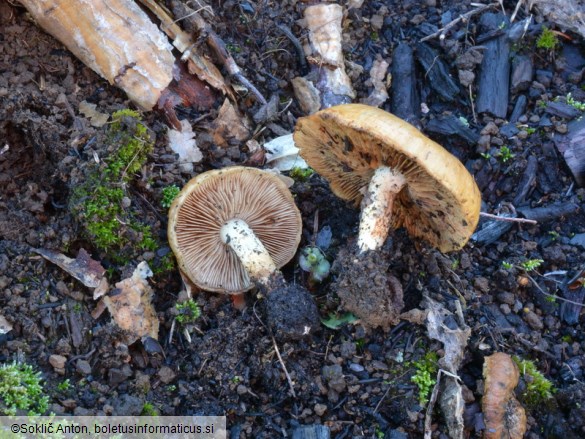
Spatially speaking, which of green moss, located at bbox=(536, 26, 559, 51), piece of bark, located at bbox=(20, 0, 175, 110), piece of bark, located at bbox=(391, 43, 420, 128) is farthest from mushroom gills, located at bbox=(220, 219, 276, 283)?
green moss, located at bbox=(536, 26, 559, 51)

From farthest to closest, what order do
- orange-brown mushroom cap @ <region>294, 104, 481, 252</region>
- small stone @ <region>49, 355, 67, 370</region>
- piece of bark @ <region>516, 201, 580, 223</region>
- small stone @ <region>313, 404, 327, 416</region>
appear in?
piece of bark @ <region>516, 201, 580, 223</region> < small stone @ <region>313, 404, 327, 416</region> < small stone @ <region>49, 355, 67, 370</region> < orange-brown mushroom cap @ <region>294, 104, 481, 252</region>

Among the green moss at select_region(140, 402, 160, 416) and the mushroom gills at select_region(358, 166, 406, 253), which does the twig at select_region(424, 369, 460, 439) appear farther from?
the green moss at select_region(140, 402, 160, 416)

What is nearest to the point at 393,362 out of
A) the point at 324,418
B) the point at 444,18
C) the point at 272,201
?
the point at 324,418

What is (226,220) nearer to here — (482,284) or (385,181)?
(385,181)

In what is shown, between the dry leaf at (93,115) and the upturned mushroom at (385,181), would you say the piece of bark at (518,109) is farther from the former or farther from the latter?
the dry leaf at (93,115)

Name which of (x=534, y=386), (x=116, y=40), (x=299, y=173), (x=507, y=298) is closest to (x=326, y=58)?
(x=299, y=173)

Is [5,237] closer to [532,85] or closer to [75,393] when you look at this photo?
[75,393]

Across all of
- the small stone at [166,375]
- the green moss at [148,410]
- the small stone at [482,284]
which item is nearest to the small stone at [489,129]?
the small stone at [482,284]
